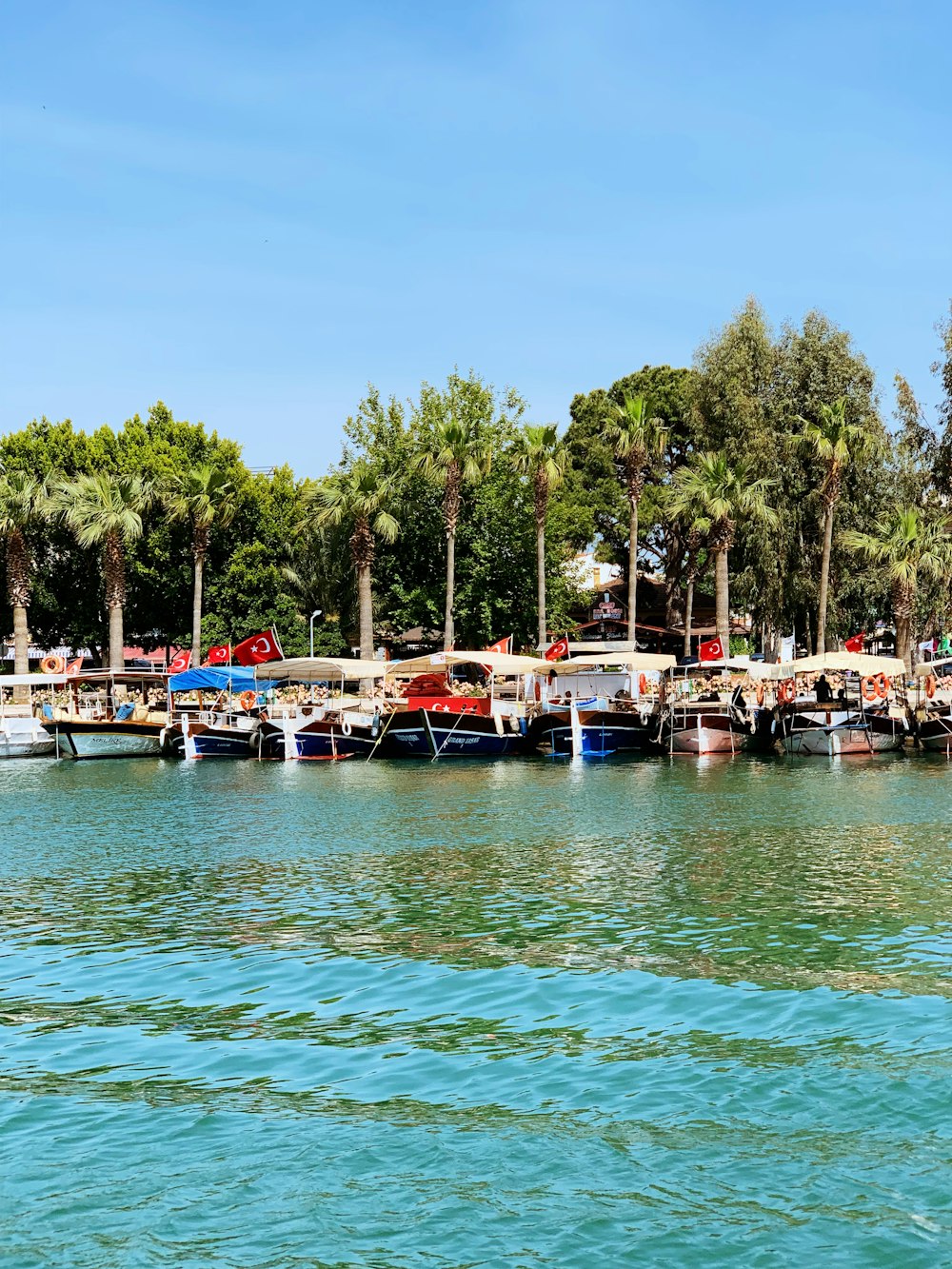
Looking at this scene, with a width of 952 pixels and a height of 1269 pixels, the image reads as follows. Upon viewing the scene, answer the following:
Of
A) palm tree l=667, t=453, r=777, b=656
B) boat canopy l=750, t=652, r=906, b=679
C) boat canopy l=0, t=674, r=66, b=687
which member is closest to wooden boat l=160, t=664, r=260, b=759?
boat canopy l=0, t=674, r=66, b=687

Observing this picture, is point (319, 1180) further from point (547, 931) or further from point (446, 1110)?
point (547, 931)

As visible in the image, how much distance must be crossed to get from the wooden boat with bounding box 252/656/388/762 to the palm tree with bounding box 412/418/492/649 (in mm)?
6797

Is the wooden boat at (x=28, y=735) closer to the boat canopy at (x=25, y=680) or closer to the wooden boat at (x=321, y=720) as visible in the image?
the boat canopy at (x=25, y=680)

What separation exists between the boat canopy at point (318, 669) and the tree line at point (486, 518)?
651 centimetres

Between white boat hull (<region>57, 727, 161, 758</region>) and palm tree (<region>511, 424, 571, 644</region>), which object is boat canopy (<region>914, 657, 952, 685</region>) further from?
white boat hull (<region>57, 727, 161, 758</region>)

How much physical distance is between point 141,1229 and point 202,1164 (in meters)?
0.90

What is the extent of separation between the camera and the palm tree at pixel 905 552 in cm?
5538

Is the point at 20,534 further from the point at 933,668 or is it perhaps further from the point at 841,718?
the point at 933,668

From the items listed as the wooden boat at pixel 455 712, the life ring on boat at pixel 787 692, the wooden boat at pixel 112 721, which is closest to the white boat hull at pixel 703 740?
the life ring on boat at pixel 787 692

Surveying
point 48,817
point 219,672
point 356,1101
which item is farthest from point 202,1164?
point 219,672

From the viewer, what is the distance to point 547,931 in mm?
15812

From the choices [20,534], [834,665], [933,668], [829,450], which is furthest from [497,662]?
[20,534]

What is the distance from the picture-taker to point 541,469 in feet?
203

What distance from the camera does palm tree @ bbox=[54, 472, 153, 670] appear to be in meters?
61.5
